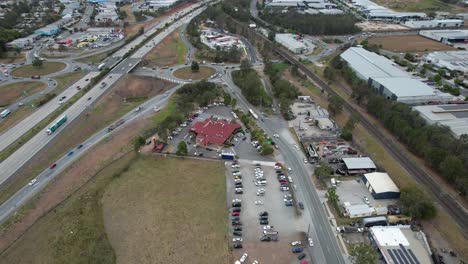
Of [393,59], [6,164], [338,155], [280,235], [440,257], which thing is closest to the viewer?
[440,257]

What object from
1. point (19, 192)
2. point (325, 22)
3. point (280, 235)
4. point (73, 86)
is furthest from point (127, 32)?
point (280, 235)

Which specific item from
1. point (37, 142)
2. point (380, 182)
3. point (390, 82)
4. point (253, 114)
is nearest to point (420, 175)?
point (380, 182)

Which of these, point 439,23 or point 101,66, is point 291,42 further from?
point 439,23

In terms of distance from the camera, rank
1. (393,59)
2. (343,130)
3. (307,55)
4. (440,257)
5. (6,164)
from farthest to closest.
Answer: (307,55) → (393,59) → (343,130) → (6,164) → (440,257)

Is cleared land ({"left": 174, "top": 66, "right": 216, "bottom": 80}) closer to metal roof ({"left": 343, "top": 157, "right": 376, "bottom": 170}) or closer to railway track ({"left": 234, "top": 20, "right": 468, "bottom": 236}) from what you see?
railway track ({"left": 234, "top": 20, "right": 468, "bottom": 236})

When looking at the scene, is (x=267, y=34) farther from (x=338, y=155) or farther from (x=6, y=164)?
(x=6, y=164)

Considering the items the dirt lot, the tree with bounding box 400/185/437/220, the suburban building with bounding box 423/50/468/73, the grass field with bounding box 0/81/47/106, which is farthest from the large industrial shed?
the grass field with bounding box 0/81/47/106

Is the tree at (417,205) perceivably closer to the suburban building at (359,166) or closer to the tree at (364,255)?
the suburban building at (359,166)

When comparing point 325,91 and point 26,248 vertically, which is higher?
point 325,91
